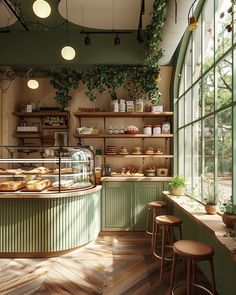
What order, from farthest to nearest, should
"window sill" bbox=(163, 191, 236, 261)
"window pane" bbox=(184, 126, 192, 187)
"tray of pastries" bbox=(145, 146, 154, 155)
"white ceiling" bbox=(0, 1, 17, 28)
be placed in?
"tray of pastries" bbox=(145, 146, 154, 155) → "white ceiling" bbox=(0, 1, 17, 28) → "window pane" bbox=(184, 126, 192, 187) → "window sill" bbox=(163, 191, 236, 261)

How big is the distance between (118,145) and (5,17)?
3.31m

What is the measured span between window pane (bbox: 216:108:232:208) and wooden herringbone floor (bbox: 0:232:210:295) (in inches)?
50.8

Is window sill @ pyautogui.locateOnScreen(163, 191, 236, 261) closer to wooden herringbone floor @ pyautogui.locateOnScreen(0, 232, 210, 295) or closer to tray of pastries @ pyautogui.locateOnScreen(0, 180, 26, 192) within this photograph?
wooden herringbone floor @ pyautogui.locateOnScreen(0, 232, 210, 295)

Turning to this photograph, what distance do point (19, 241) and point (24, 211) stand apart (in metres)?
0.45

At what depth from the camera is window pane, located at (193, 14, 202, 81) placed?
3.90 m

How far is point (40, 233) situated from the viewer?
375 centimetres

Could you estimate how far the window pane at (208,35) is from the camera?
133 inches

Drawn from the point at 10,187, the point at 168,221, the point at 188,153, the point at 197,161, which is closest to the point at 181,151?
the point at 188,153

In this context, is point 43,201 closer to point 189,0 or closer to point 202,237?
point 202,237

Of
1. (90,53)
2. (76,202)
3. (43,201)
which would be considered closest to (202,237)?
(76,202)

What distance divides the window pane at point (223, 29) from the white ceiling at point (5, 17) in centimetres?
356

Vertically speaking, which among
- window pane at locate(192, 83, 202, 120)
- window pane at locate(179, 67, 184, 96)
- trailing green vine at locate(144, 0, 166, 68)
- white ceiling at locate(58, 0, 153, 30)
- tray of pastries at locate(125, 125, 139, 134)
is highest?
white ceiling at locate(58, 0, 153, 30)

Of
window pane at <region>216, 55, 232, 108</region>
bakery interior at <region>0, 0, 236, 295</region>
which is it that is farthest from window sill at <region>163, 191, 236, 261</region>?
window pane at <region>216, 55, 232, 108</region>

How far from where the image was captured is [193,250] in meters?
2.37
